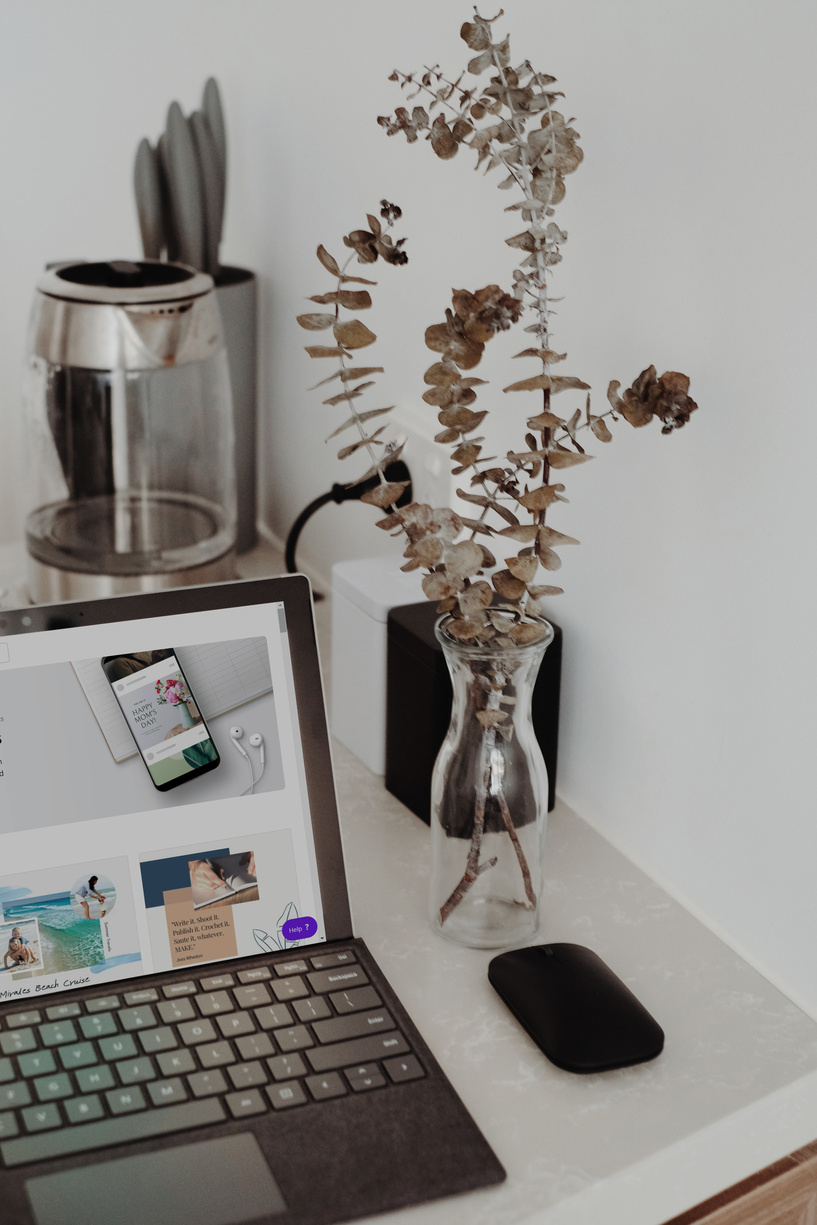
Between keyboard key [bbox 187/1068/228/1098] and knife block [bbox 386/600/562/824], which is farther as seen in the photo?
A: knife block [bbox 386/600/562/824]

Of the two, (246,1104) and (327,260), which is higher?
(327,260)

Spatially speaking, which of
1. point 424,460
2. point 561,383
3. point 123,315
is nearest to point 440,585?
point 561,383

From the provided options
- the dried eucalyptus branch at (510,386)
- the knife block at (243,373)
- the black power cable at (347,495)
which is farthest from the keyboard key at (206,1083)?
the knife block at (243,373)

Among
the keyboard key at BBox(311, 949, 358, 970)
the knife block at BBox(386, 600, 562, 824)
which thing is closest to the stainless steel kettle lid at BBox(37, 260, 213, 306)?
the knife block at BBox(386, 600, 562, 824)

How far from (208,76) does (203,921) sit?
1.01 metres

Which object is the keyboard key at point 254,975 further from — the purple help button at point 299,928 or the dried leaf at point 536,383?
the dried leaf at point 536,383

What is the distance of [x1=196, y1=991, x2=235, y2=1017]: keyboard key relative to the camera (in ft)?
1.97

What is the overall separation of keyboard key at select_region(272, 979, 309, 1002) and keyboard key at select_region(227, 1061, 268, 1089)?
0.05m

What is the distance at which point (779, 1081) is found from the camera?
1.96ft

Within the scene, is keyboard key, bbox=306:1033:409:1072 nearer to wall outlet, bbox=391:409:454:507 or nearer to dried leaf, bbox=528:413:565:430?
dried leaf, bbox=528:413:565:430

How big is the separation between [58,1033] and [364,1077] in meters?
0.16

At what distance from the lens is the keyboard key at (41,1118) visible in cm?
53

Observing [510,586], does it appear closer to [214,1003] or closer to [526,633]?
[526,633]

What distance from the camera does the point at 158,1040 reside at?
581 mm
